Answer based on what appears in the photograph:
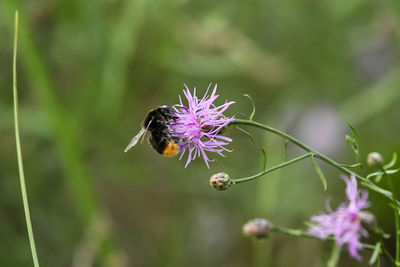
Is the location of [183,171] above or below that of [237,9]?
below

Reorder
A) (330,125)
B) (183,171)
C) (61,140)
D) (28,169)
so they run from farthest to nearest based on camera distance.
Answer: (330,125) → (183,171) → (28,169) → (61,140)

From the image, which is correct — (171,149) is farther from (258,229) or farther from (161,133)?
(258,229)

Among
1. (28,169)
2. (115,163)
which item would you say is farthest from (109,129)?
(28,169)

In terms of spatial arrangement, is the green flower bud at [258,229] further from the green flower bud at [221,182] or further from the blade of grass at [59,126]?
the blade of grass at [59,126]

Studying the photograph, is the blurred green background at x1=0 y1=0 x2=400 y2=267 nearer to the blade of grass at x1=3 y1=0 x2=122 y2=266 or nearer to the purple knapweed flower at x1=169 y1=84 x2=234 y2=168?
the blade of grass at x1=3 y1=0 x2=122 y2=266

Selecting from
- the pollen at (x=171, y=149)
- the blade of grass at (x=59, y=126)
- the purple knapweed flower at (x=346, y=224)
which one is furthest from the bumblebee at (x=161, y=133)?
the blade of grass at (x=59, y=126)

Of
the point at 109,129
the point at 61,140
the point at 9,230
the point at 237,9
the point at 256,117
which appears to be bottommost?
the point at 9,230

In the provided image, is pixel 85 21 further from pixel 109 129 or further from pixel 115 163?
pixel 115 163
